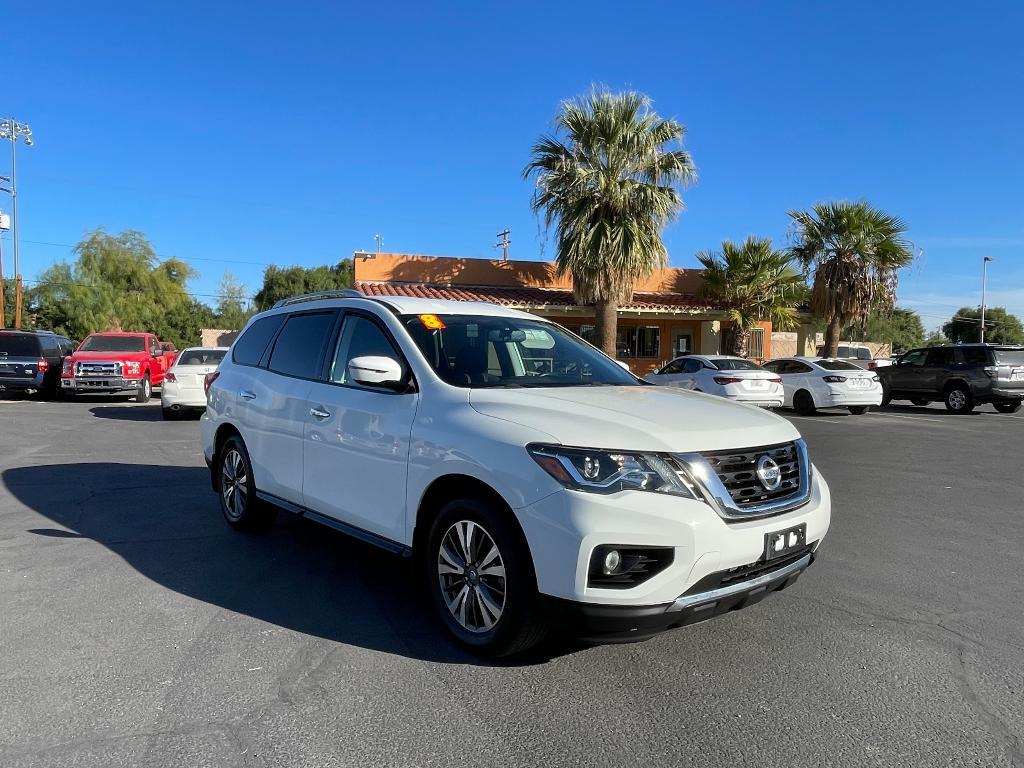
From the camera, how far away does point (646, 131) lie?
816 inches

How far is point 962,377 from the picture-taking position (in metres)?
18.0

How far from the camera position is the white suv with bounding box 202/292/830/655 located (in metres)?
3.20

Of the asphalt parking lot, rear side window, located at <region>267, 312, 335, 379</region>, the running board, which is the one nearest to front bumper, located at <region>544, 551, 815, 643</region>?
the asphalt parking lot

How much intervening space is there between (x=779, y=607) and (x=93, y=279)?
5295cm

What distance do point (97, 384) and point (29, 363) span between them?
218 centimetres

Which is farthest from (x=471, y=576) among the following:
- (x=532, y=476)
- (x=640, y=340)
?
(x=640, y=340)

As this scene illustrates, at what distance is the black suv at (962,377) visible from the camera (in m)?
17.6

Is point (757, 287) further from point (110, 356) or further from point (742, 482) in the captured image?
point (742, 482)

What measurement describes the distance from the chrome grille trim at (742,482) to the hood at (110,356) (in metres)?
17.7

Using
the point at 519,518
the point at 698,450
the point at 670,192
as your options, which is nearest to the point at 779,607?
the point at 698,450

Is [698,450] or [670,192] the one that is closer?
[698,450]

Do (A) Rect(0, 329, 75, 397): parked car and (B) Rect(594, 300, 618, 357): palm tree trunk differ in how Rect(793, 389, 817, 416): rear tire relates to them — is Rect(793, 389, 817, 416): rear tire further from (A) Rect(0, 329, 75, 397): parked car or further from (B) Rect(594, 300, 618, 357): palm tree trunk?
A: (A) Rect(0, 329, 75, 397): parked car

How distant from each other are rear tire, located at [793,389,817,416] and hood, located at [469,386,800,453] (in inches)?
574

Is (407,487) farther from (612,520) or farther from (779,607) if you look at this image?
(779,607)
